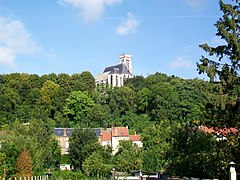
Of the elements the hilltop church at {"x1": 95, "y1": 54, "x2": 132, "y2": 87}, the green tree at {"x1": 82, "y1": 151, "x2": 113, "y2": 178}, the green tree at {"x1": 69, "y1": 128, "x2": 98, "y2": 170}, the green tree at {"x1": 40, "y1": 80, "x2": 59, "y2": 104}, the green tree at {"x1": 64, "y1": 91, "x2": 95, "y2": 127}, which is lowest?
the green tree at {"x1": 82, "y1": 151, "x2": 113, "y2": 178}

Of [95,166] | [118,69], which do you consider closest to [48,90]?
[95,166]

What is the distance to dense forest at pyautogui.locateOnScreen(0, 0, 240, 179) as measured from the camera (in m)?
17.4

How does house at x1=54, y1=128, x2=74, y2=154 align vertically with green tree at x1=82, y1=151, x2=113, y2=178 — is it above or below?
above

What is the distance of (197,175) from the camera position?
1962 cm

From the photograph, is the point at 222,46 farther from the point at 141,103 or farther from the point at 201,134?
the point at 141,103

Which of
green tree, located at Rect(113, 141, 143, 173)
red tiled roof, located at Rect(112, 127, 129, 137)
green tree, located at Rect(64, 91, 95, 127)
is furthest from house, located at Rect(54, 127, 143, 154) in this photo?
green tree, located at Rect(113, 141, 143, 173)

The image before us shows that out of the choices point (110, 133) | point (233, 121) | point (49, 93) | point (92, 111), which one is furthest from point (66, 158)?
point (233, 121)

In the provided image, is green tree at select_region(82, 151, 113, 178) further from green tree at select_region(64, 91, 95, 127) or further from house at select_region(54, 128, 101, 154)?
green tree at select_region(64, 91, 95, 127)

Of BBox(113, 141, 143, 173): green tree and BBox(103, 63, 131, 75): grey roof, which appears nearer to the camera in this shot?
BBox(113, 141, 143, 173): green tree

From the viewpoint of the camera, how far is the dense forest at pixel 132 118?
1741cm

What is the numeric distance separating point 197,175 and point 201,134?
137 inches

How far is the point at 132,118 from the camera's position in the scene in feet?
253

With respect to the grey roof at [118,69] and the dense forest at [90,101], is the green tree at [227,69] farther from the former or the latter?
the grey roof at [118,69]

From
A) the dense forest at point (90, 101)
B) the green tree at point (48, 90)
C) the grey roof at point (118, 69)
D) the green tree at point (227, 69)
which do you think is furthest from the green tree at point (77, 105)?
the green tree at point (227, 69)
